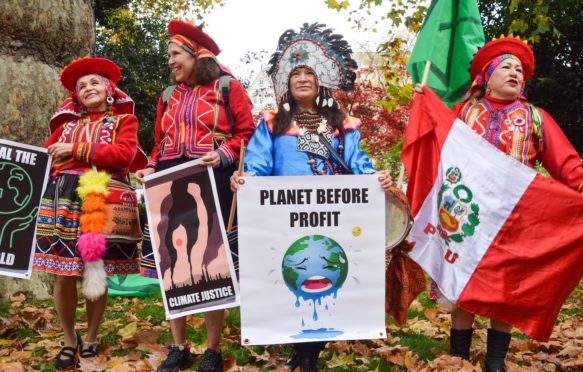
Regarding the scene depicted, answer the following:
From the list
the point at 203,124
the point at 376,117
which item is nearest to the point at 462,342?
the point at 203,124

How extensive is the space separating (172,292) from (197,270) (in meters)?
0.20

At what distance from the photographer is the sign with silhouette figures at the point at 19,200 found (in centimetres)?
386

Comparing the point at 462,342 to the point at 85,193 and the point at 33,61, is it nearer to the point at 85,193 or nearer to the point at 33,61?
the point at 85,193

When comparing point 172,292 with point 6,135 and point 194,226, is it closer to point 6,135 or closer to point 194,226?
point 194,226

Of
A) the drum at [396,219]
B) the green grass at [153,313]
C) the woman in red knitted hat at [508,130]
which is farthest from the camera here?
the green grass at [153,313]

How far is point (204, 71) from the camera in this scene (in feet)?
12.2

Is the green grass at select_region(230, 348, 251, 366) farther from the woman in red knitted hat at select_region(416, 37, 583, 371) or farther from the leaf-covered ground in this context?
the woman in red knitted hat at select_region(416, 37, 583, 371)

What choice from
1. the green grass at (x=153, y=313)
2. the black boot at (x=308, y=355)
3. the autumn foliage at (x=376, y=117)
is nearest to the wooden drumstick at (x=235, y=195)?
the black boot at (x=308, y=355)

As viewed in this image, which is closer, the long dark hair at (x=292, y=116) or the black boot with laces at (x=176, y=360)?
the long dark hair at (x=292, y=116)

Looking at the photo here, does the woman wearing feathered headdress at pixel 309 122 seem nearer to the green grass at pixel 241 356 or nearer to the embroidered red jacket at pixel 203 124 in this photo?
the embroidered red jacket at pixel 203 124

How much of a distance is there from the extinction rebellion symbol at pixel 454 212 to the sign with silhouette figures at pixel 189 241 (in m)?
1.23

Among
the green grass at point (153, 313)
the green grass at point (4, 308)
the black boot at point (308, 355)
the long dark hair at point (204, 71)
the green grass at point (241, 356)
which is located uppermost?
the long dark hair at point (204, 71)

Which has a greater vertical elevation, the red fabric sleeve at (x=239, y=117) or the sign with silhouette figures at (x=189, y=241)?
the red fabric sleeve at (x=239, y=117)

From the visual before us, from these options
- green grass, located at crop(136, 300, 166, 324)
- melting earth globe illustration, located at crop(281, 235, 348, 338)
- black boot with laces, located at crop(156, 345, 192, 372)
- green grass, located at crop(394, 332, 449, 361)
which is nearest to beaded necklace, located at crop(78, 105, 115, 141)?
black boot with laces, located at crop(156, 345, 192, 372)
